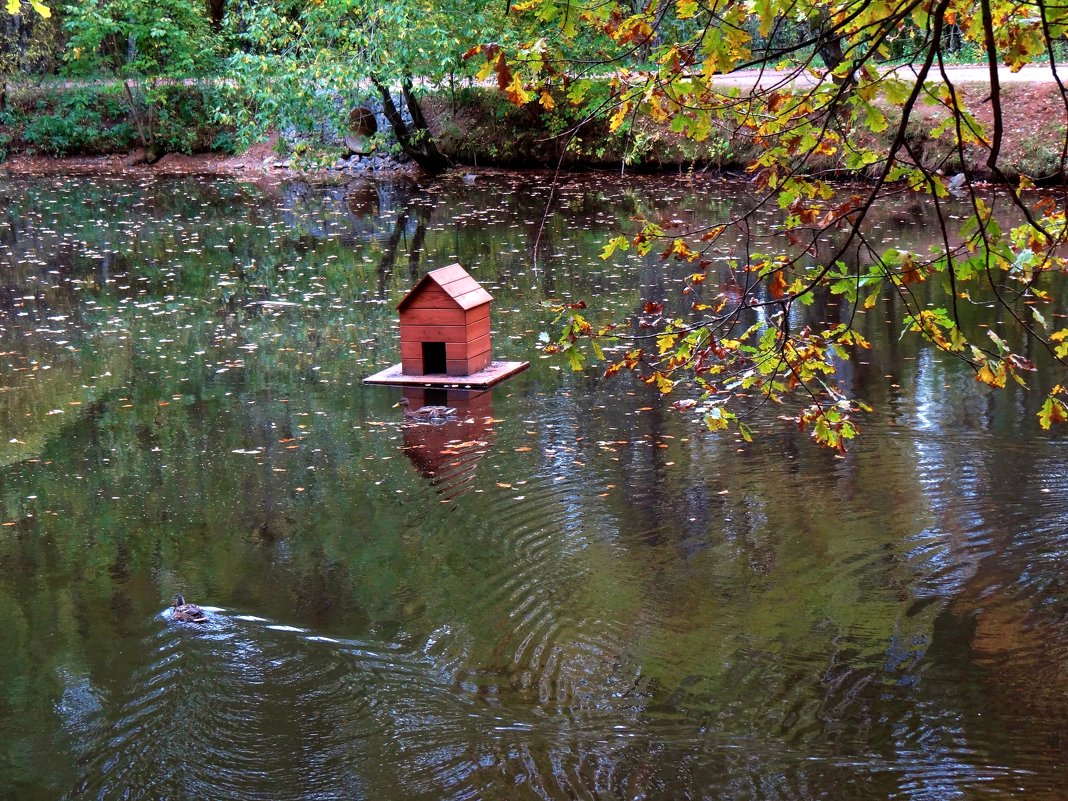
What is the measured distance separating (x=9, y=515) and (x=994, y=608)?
574cm

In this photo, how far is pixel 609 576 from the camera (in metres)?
6.24

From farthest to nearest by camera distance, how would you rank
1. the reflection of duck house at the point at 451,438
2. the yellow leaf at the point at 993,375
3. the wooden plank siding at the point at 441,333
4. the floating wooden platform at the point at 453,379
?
1. the wooden plank siding at the point at 441,333
2. the floating wooden platform at the point at 453,379
3. the reflection of duck house at the point at 451,438
4. the yellow leaf at the point at 993,375

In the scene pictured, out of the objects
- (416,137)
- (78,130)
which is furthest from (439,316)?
(78,130)

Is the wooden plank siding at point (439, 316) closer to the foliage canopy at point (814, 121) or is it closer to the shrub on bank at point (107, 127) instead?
the foliage canopy at point (814, 121)

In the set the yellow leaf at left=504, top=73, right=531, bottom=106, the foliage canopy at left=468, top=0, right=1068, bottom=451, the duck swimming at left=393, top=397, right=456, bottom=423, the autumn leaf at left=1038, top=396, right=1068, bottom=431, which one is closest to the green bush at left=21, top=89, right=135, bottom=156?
the duck swimming at left=393, top=397, right=456, bottom=423

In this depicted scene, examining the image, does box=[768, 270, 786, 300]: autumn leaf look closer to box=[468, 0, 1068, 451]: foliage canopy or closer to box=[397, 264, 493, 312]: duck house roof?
box=[468, 0, 1068, 451]: foliage canopy

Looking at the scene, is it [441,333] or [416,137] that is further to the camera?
[416,137]

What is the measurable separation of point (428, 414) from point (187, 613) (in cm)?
368

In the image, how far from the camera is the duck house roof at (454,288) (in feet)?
32.8

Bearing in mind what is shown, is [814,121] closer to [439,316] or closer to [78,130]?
[439,316]

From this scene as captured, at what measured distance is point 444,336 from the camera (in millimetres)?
10164

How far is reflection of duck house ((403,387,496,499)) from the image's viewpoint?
7.85 meters

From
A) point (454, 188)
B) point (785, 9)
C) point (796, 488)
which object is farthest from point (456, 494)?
point (454, 188)

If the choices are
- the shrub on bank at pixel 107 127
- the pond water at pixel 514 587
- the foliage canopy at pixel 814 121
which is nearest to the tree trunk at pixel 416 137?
the shrub on bank at pixel 107 127
